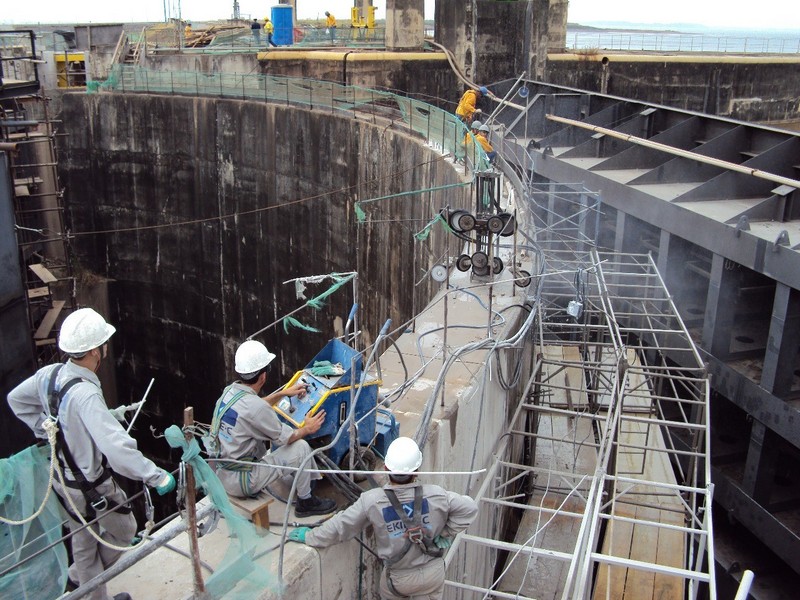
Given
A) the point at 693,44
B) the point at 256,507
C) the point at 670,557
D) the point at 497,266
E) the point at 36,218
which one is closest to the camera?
the point at 256,507

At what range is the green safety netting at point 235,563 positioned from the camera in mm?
4176

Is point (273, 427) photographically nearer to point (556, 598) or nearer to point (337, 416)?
point (337, 416)

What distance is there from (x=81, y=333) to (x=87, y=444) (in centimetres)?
62

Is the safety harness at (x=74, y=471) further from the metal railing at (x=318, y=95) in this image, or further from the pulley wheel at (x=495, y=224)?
the metal railing at (x=318, y=95)

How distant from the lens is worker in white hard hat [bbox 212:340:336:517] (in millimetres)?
4715

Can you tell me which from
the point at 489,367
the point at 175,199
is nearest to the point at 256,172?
the point at 175,199

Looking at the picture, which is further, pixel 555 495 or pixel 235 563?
pixel 555 495

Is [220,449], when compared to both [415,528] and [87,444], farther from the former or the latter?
[415,528]

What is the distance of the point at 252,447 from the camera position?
15.8 feet

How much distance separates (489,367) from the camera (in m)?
7.70

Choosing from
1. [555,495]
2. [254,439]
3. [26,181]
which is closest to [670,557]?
[555,495]

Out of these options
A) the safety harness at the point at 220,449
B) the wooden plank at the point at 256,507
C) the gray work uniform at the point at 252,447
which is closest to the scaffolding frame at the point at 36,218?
the safety harness at the point at 220,449

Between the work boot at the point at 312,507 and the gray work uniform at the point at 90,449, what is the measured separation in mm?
1016

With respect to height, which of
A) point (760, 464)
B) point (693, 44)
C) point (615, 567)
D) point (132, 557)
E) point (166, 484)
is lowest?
point (760, 464)
